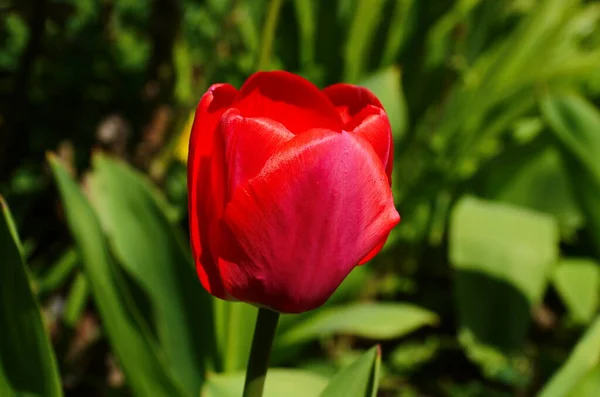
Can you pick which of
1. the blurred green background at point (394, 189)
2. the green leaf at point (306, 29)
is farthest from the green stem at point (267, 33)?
the green leaf at point (306, 29)

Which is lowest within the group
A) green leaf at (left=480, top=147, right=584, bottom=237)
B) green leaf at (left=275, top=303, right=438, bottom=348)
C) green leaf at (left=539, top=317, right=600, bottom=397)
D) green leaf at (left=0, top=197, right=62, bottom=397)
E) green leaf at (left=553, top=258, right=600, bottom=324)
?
green leaf at (left=553, top=258, right=600, bottom=324)

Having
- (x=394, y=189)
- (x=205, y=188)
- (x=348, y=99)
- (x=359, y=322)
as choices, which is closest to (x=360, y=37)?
(x=394, y=189)

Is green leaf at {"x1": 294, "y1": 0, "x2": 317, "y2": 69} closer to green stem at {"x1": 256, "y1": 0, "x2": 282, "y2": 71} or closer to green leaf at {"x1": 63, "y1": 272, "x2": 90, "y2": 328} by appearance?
green stem at {"x1": 256, "y1": 0, "x2": 282, "y2": 71}

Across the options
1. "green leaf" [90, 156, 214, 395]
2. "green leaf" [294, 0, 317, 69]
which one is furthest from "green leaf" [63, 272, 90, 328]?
"green leaf" [294, 0, 317, 69]

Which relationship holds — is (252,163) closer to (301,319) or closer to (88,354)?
(301,319)

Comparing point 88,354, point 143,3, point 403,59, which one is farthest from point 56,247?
point 403,59

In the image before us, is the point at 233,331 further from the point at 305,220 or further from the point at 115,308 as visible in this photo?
the point at 305,220
